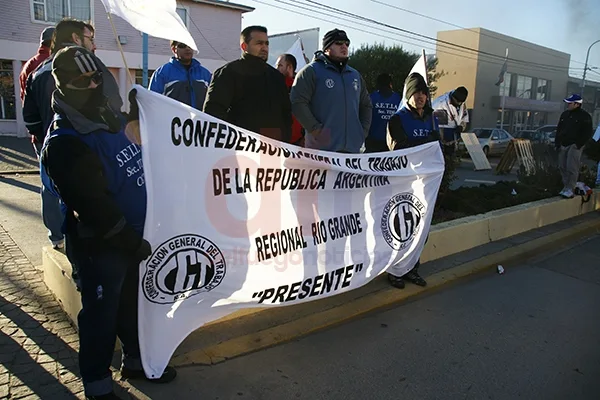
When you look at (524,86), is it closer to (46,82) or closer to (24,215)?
(24,215)

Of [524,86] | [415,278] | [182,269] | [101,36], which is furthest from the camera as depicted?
[524,86]

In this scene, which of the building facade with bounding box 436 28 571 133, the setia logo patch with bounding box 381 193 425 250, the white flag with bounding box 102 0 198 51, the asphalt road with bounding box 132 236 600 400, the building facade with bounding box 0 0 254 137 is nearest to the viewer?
the asphalt road with bounding box 132 236 600 400

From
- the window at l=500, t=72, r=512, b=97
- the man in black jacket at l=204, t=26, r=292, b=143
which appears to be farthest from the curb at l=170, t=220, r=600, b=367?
the window at l=500, t=72, r=512, b=97

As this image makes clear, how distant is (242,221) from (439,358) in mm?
1771

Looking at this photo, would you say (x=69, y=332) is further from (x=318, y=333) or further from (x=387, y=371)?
(x=387, y=371)

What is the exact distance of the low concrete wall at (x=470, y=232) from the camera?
11.7ft

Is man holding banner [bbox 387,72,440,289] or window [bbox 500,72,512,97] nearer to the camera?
man holding banner [bbox 387,72,440,289]

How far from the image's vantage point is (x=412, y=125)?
15.3 feet

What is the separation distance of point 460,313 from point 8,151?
582 inches

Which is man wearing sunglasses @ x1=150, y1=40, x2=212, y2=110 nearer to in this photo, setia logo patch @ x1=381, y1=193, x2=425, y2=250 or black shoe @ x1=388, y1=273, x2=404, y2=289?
setia logo patch @ x1=381, y1=193, x2=425, y2=250

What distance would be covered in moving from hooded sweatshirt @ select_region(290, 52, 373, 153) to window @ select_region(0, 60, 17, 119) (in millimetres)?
19358

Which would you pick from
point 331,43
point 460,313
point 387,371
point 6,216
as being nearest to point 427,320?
point 460,313

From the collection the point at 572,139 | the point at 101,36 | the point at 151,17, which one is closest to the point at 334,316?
the point at 151,17

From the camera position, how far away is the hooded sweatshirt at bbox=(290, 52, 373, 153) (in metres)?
4.30
